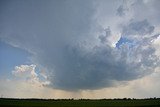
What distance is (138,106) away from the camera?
105m

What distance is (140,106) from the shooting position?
346 feet

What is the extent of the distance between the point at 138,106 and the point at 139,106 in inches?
16.0

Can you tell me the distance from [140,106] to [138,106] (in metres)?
0.84

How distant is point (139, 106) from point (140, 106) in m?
0.44

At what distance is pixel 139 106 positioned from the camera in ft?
346
